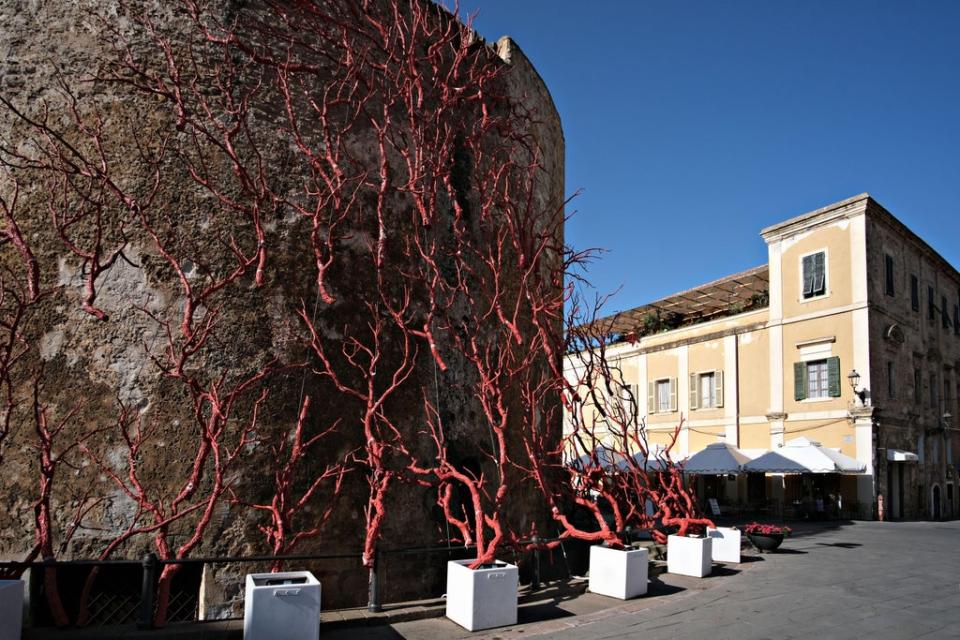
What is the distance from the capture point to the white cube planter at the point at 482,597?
6660 mm

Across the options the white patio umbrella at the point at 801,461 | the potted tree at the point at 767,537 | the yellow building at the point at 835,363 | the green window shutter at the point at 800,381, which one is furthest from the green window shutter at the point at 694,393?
the potted tree at the point at 767,537

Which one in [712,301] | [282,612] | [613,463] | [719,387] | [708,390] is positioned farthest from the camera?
[712,301]

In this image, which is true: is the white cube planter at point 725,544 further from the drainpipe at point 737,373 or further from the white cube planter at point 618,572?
the drainpipe at point 737,373

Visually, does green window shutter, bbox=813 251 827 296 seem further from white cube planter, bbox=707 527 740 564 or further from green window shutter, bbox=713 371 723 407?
white cube planter, bbox=707 527 740 564

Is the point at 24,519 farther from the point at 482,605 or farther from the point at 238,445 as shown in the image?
the point at 482,605

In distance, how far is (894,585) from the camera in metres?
9.21

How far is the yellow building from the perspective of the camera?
2189cm

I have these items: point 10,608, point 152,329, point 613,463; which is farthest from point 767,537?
point 10,608

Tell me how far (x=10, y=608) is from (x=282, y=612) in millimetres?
2013

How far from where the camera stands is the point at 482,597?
670cm

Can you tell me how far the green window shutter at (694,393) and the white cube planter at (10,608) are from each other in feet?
81.8

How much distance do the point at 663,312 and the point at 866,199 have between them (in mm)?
10219

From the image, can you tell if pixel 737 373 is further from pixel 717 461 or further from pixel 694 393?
pixel 717 461

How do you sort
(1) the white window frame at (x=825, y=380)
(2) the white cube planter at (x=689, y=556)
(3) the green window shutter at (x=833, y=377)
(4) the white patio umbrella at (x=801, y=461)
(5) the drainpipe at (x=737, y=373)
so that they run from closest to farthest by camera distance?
1. (2) the white cube planter at (x=689, y=556)
2. (4) the white patio umbrella at (x=801, y=461)
3. (3) the green window shutter at (x=833, y=377)
4. (1) the white window frame at (x=825, y=380)
5. (5) the drainpipe at (x=737, y=373)
